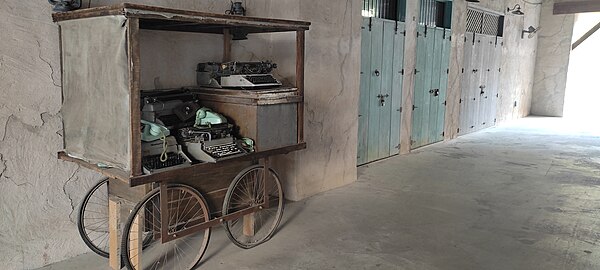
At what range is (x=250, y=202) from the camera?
321cm

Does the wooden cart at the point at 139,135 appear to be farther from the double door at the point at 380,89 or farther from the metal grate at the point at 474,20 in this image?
the metal grate at the point at 474,20

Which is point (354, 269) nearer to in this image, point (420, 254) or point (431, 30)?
point (420, 254)

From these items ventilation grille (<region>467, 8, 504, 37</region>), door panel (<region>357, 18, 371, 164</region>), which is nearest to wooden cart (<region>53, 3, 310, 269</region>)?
door panel (<region>357, 18, 371, 164</region>)

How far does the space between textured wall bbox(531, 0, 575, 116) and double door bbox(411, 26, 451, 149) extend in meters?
5.92

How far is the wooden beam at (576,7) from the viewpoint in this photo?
1092cm

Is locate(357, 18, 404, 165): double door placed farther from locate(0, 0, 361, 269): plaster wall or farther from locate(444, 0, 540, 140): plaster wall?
locate(0, 0, 361, 269): plaster wall

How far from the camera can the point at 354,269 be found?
2930 mm

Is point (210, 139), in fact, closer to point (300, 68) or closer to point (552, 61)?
point (300, 68)

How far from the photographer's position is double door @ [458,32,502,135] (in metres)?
8.34

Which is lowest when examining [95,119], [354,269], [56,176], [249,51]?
[354,269]

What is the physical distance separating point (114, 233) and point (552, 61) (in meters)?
12.1

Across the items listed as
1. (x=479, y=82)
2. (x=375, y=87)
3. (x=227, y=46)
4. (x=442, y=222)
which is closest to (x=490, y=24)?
(x=479, y=82)

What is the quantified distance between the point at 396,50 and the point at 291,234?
11.5 feet

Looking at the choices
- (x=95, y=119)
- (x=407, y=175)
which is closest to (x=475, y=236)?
(x=407, y=175)
